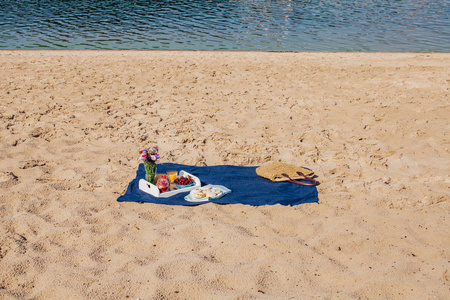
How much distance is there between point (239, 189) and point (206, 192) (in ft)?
1.56

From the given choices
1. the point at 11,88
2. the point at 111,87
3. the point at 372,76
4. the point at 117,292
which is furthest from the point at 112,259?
the point at 372,76

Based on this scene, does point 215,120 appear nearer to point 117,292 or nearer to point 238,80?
point 238,80

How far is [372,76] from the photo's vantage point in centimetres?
982

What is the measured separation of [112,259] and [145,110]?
4.39 meters

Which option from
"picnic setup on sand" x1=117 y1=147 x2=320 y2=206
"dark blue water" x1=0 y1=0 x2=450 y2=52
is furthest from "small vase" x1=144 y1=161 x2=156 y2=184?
"dark blue water" x1=0 y1=0 x2=450 y2=52

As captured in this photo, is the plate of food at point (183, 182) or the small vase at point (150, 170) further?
the plate of food at point (183, 182)

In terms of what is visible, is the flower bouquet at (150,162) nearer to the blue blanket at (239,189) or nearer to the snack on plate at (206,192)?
the blue blanket at (239,189)

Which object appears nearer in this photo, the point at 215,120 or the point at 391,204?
the point at 391,204

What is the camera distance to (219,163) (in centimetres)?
575

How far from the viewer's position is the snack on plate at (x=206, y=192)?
468 centimetres

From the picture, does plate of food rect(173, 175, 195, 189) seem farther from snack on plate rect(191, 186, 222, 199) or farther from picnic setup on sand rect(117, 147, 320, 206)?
snack on plate rect(191, 186, 222, 199)

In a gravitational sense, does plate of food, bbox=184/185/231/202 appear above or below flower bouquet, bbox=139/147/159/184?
below

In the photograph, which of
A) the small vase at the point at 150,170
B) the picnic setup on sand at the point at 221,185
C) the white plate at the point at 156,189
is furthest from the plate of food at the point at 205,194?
the small vase at the point at 150,170

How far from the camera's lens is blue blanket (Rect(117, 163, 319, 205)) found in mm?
4656
